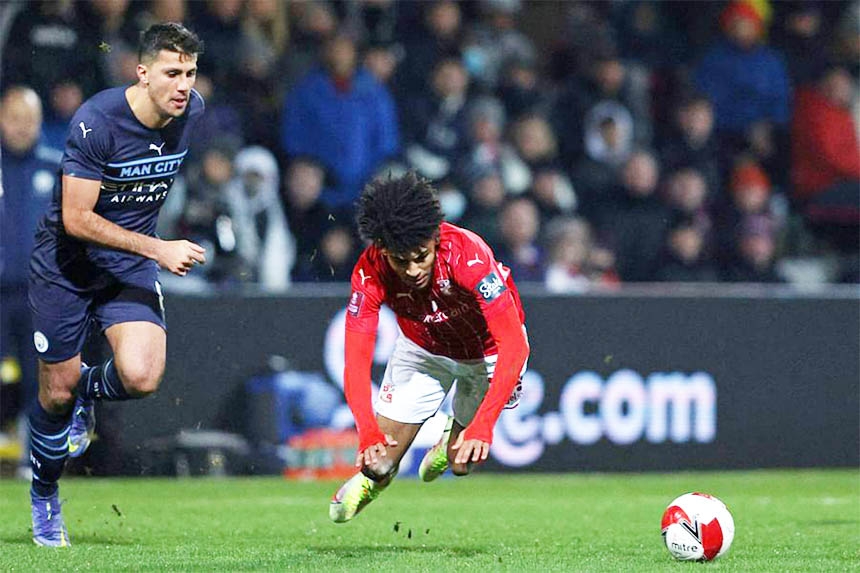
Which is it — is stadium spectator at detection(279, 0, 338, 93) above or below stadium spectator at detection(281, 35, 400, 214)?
above

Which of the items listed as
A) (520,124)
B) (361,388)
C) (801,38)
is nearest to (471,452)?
(361,388)

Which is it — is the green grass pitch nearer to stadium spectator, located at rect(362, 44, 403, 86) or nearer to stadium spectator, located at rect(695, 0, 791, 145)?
A: stadium spectator, located at rect(362, 44, 403, 86)

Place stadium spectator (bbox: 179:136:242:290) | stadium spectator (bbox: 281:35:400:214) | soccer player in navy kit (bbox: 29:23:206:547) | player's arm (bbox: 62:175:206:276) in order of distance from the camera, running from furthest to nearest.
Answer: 1. stadium spectator (bbox: 281:35:400:214)
2. stadium spectator (bbox: 179:136:242:290)
3. soccer player in navy kit (bbox: 29:23:206:547)
4. player's arm (bbox: 62:175:206:276)

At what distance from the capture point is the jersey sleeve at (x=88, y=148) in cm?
752

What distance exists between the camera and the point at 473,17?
14.7 m

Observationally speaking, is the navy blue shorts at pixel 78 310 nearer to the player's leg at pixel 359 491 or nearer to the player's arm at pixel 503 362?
the player's leg at pixel 359 491

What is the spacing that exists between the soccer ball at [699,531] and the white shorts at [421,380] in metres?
1.32

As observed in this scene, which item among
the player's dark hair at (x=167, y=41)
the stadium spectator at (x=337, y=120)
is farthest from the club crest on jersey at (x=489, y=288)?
the stadium spectator at (x=337, y=120)

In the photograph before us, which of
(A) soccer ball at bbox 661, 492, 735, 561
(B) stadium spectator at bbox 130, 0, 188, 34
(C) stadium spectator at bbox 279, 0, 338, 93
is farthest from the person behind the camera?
(C) stadium spectator at bbox 279, 0, 338, 93

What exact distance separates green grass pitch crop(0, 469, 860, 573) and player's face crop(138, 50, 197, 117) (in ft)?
7.19

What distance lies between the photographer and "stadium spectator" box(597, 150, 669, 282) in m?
14.0

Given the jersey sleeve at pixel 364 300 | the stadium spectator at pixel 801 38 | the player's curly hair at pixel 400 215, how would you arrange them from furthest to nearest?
1. the stadium spectator at pixel 801 38
2. the jersey sleeve at pixel 364 300
3. the player's curly hair at pixel 400 215

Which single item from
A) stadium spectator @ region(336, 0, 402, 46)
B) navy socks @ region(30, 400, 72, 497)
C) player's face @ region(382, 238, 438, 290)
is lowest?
navy socks @ region(30, 400, 72, 497)

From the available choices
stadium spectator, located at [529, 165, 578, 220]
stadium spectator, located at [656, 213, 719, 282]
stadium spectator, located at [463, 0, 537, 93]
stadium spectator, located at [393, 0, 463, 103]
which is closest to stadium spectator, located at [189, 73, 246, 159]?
stadium spectator, located at [393, 0, 463, 103]
